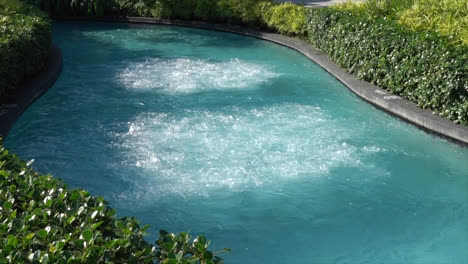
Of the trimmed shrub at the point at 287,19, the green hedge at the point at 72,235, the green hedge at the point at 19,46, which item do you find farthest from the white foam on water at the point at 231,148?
the trimmed shrub at the point at 287,19

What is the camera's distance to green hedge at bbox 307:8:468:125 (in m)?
9.67

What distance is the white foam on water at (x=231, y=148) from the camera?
8.35 meters

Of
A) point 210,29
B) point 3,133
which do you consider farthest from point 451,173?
point 210,29

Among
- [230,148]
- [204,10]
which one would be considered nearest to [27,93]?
[230,148]

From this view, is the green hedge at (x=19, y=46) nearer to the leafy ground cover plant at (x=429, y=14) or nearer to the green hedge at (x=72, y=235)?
the green hedge at (x=72, y=235)

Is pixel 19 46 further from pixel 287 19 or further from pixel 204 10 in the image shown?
pixel 204 10

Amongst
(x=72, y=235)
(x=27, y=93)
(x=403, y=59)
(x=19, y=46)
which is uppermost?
(x=403, y=59)

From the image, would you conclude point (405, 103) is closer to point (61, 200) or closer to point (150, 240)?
point (150, 240)

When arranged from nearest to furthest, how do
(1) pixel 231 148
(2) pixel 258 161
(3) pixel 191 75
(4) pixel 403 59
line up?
(2) pixel 258 161 → (1) pixel 231 148 → (4) pixel 403 59 → (3) pixel 191 75

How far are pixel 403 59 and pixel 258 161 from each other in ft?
13.7

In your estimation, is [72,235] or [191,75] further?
[191,75]

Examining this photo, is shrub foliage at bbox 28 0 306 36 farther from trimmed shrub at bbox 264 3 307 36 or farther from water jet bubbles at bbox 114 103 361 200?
water jet bubbles at bbox 114 103 361 200

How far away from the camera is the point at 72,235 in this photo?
13.3 feet

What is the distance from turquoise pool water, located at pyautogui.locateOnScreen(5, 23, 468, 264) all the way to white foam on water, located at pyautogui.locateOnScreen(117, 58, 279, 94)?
0.08 m
